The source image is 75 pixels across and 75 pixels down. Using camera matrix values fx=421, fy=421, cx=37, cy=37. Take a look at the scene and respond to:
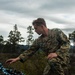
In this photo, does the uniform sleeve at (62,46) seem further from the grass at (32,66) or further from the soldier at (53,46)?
the grass at (32,66)

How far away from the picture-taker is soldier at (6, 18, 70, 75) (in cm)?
798

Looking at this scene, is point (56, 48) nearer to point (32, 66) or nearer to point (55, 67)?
point (55, 67)

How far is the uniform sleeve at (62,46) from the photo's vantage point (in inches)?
314

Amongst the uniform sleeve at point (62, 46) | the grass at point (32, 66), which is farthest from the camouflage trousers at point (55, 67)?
the grass at point (32, 66)

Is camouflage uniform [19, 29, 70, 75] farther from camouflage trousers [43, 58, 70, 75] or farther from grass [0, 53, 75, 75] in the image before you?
grass [0, 53, 75, 75]

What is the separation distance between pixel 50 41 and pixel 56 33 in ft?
0.65

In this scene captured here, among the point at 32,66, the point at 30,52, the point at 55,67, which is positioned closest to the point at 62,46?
the point at 55,67

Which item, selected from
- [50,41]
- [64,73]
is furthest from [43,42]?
[64,73]

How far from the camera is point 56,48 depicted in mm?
8266

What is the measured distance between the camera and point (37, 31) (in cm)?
816

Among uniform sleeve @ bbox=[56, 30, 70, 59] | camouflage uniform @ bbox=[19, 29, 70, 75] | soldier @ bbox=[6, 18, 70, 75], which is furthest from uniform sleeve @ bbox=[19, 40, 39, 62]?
uniform sleeve @ bbox=[56, 30, 70, 59]

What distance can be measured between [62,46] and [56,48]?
233 millimetres

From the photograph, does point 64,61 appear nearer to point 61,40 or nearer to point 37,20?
point 61,40

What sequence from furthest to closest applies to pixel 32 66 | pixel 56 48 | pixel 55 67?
1. pixel 32 66
2. pixel 56 48
3. pixel 55 67
